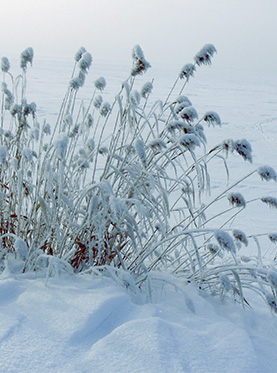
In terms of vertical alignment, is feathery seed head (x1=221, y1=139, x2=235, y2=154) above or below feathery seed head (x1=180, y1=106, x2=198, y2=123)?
below

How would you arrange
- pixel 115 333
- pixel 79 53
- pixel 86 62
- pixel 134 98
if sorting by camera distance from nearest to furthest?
1. pixel 115 333
2. pixel 134 98
3. pixel 86 62
4. pixel 79 53

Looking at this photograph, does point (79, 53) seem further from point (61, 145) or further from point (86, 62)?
point (61, 145)

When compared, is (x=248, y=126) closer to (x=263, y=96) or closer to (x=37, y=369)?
(x=263, y=96)

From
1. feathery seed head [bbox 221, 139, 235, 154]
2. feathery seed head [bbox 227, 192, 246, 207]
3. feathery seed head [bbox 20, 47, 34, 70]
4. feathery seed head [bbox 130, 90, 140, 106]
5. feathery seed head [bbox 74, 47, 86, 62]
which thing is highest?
feathery seed head [bbox 74, 47, 86, 62]

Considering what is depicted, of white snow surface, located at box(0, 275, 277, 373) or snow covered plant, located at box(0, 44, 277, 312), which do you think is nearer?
white snow surface, located at box(0, 275, 277, 373)

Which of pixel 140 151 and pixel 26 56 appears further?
pixel 26 56

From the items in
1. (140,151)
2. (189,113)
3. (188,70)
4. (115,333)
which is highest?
(188,70)

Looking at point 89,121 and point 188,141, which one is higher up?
point 188,141

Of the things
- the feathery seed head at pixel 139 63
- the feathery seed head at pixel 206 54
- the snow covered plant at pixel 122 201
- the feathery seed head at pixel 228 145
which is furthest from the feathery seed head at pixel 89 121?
the feathery seed head at pixel 228 145

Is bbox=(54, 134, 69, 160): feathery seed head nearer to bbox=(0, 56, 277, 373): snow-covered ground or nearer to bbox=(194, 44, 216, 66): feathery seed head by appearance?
bbox=(0, 56, 277, 373): snow-covered ground

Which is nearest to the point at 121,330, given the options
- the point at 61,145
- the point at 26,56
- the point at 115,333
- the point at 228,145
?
the point at 115,333

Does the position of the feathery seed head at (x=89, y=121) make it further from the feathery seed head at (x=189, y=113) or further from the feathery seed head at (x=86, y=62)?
the feathery seed head at (x=189, y=113)

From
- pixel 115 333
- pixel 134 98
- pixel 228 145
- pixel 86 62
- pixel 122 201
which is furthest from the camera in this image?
pixel 86 62

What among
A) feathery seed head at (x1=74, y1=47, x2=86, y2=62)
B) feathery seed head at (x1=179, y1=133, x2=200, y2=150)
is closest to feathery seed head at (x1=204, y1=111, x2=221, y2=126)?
feathery seed head at (x1=179, y1=133, x2=200, y2=150)
